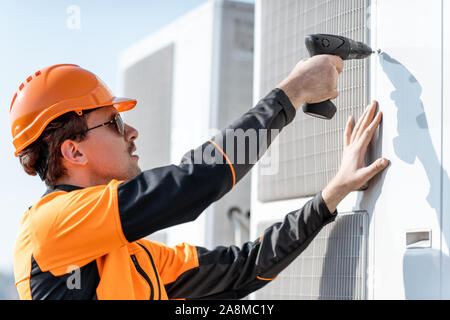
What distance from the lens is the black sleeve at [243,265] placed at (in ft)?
7.00

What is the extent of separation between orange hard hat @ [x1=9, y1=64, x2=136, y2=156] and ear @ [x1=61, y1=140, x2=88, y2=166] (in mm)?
94

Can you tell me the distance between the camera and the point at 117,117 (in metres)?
2.06

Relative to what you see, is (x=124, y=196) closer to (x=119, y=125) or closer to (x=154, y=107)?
(x=119, y=125)

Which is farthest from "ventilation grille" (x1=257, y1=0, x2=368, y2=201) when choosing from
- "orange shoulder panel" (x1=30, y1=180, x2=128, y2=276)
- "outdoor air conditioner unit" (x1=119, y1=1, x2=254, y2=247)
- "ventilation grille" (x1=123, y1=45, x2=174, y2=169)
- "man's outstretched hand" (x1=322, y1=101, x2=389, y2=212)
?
"ventilation grille" (x1=123, y1=45, x2=174, y2=169)

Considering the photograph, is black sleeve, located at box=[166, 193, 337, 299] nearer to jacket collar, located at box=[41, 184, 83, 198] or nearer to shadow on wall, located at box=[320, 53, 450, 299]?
shadow on wall, located at box=[320, 53, 450, 299]

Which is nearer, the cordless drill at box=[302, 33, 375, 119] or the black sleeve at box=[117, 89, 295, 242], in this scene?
the black sleeve at box=[117, 89, 295, 242]

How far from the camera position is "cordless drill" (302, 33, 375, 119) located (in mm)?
1812

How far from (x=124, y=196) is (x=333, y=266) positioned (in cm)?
80

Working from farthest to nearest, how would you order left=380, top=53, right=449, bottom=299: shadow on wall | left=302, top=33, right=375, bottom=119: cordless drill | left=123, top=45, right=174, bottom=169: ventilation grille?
left=123, top=45, right=174, bottom=169: ventilation grille
left=302, top=33, right=375, bottom=119: cordless drill
left=380, top=53, right=449, bottom=299: shadow on wall

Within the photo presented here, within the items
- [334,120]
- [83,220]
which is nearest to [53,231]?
[83,220]

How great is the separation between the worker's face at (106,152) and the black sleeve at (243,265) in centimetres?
50

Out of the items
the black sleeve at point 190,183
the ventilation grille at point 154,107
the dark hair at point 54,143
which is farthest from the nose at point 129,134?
the ventilation grille at point 154,107

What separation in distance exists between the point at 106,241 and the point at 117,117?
530 millimetres

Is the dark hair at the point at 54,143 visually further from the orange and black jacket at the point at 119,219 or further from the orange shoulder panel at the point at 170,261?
the orange shoulder panel at the point at 170,261
